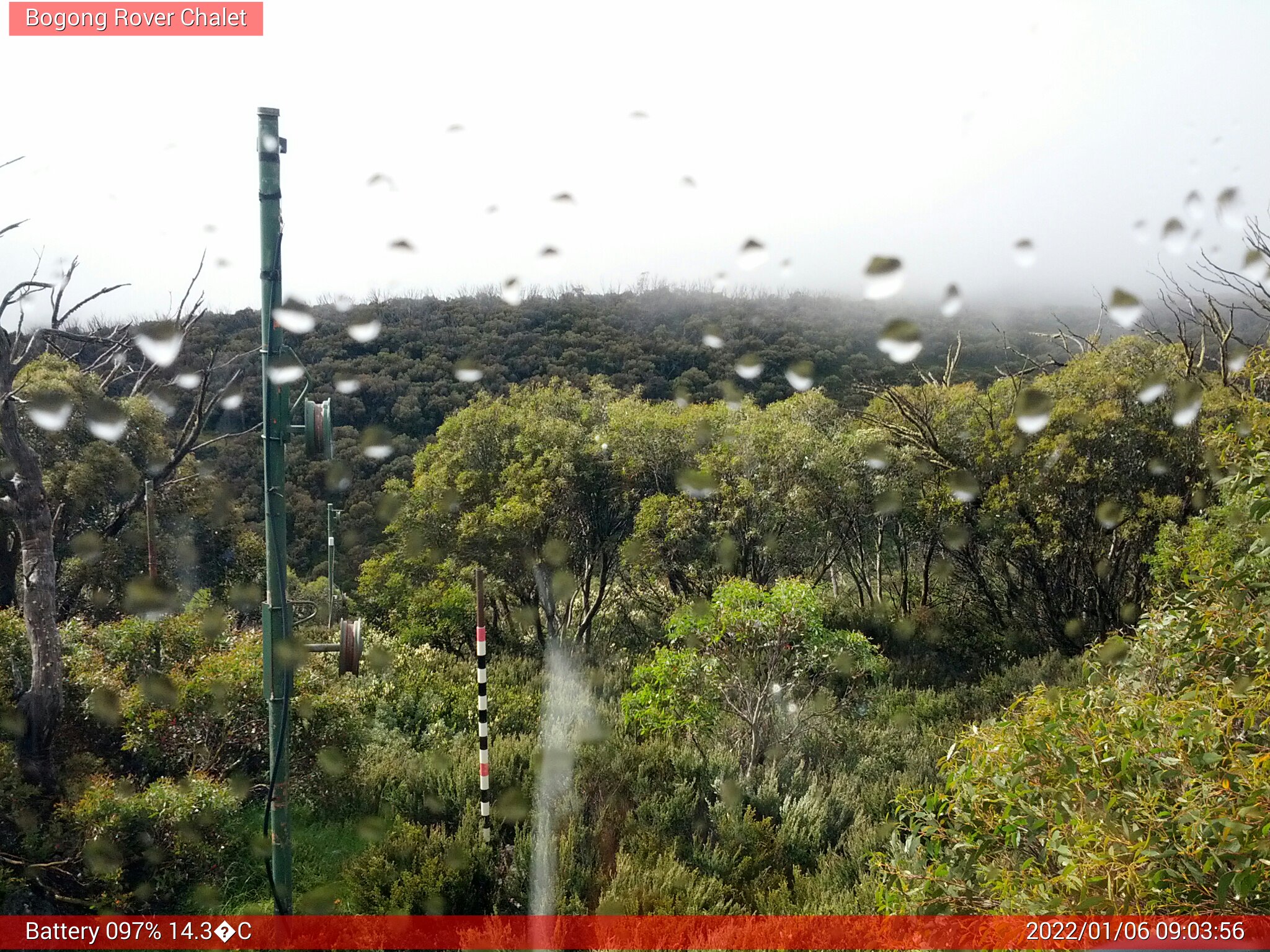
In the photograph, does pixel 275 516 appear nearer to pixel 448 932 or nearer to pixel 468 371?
pixel 448 932

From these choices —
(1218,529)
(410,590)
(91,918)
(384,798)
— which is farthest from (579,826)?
(410,590)

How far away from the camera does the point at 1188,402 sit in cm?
1155

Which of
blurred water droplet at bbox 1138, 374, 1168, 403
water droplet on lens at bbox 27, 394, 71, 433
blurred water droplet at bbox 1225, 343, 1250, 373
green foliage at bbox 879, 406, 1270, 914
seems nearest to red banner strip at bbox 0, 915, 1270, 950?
green foliage at bbox 879, 406, 1270, 914

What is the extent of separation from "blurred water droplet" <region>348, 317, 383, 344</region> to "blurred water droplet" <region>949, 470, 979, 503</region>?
2196 cm

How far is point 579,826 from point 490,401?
34.4 feet

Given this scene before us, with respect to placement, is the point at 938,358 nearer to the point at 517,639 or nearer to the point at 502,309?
the point at 502,309

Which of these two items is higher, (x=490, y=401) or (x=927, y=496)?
(x=490, y=401)

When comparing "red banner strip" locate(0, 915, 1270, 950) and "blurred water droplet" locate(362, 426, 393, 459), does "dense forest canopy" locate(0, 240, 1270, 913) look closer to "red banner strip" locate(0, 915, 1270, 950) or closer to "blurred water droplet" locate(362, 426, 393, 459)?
"red banner strip" locate(0, 915, 1270, 950)

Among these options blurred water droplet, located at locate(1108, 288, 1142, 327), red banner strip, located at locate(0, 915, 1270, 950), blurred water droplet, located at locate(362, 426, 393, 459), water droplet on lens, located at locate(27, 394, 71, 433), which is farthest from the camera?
blurred water droplet, located at locate(362, 426, 393, 459)

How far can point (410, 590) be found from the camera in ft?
47.0

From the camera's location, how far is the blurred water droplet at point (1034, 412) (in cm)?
1252

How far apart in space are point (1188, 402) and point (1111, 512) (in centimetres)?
193

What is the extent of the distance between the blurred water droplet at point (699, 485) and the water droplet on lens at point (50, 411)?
29.8 ft

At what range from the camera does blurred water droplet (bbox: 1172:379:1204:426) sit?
11492mm
